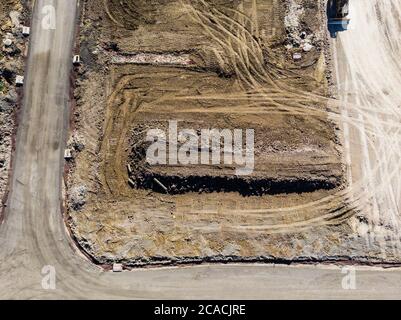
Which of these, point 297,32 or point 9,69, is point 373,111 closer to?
point 297,32

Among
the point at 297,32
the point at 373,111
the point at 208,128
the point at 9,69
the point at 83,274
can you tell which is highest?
the point at 297,32

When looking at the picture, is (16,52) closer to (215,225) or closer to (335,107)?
(215,225)

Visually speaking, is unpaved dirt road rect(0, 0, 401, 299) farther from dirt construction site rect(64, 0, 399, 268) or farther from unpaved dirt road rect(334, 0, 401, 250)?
unpaved dirt road rect(334, 0, 401, 250)

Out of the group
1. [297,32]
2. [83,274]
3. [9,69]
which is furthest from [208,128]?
[9,69]

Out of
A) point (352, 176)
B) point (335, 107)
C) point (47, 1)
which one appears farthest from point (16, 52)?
point (352, 176)

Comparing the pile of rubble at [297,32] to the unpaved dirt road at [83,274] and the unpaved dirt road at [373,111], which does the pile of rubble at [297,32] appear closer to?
the unpaved dirt road at [373,111]

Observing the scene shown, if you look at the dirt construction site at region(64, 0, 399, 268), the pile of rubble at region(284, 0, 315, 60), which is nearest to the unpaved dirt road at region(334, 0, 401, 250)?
the dirt construction site at region(64, 0, 399, 268)

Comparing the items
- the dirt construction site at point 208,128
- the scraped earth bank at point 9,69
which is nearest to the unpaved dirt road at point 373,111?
the dirt construction site at point 208,128
